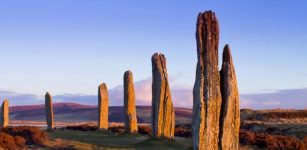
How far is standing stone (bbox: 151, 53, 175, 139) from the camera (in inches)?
1015

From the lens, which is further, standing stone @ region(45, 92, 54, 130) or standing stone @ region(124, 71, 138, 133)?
standing stone @ region(45, 92, 54, 130)

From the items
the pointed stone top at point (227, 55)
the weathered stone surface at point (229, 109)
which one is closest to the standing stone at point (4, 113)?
the pointed stone top at point (227, 55)

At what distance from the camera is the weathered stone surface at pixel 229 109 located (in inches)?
696

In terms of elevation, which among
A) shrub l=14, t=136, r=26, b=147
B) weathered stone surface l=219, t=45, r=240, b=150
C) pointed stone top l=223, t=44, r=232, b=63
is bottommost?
shrub l=14, t=136, r=26, b=147

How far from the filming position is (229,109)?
17797 mm

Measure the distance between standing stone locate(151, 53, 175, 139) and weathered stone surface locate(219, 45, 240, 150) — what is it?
787 cm

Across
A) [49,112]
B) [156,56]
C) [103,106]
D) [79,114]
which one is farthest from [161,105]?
[79,114]

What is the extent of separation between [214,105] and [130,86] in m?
16.2

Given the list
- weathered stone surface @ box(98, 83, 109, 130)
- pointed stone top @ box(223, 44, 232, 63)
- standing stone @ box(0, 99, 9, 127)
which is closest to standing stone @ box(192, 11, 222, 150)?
pointed stone top @ box(223, 44, 232, 63)

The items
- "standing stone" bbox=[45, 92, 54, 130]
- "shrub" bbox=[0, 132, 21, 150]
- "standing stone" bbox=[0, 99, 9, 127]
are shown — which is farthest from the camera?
"standing stone" bbox=[0, 99, 9, 127]

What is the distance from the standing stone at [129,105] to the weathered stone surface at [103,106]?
3983 millimetres

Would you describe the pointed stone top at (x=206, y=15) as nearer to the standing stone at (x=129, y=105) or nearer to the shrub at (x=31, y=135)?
the shrub at (x=31, y=135)

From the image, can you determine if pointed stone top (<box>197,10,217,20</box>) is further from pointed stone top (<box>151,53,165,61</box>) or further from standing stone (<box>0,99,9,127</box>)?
standing stone (<box>0,99,9,127</box>)

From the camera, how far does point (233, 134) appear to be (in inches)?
711
